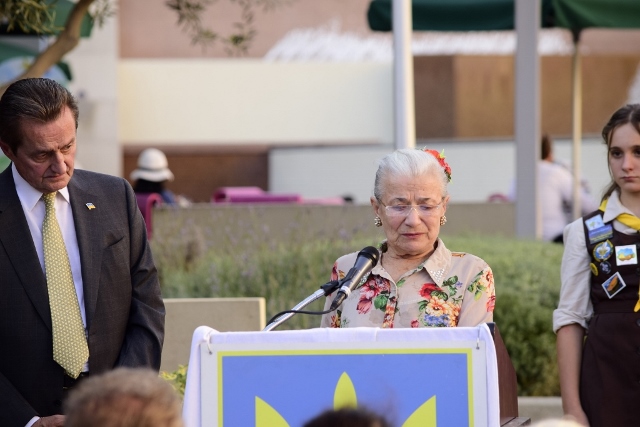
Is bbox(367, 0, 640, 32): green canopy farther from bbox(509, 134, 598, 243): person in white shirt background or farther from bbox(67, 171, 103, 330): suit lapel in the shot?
bbox(67, 171, 103, 330): suit lapel

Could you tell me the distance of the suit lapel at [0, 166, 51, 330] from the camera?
13.9ft

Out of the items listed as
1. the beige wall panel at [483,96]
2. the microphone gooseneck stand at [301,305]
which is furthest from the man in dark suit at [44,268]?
the beige wall panel at [483,96]

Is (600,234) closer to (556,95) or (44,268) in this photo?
(44,268)

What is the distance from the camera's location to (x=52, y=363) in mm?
4238

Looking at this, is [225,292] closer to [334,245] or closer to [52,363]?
[334,245]

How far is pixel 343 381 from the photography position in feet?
11.8

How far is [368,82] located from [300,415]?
21.3 m

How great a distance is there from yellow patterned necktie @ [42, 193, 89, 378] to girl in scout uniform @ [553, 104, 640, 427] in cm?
202

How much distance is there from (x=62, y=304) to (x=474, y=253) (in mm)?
5658

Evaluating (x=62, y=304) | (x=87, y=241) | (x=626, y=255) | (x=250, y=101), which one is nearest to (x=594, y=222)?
(x=626, y=255)

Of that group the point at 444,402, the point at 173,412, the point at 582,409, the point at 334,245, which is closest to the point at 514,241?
the point at 334,245

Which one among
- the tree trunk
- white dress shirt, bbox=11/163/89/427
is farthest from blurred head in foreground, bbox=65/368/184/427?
the tree trunk

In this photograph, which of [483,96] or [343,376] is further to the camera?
[483,96]

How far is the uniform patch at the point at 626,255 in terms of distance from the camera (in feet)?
16.0
